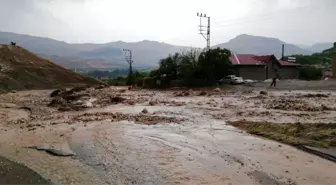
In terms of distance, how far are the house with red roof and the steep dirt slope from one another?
885 inches

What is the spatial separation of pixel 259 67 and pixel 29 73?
32210mm

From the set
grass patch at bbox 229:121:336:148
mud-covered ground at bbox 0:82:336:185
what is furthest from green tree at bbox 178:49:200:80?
grass patch at bbox 229:121:336:148

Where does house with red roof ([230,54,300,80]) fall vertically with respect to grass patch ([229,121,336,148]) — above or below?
above

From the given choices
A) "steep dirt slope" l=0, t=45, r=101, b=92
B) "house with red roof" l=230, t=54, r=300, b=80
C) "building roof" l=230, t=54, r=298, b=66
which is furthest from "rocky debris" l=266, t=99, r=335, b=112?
"steep dirt slope" l=0, t=45, r=101, b=92

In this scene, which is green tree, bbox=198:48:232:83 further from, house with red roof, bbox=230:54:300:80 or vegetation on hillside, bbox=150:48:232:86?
house with red roof, bbox=230:54:300:80

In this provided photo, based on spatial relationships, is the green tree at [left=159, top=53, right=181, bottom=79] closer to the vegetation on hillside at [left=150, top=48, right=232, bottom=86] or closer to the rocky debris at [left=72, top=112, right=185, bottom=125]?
the vegetation on hillside at [left=150, top=48, right=232, bottom=86]

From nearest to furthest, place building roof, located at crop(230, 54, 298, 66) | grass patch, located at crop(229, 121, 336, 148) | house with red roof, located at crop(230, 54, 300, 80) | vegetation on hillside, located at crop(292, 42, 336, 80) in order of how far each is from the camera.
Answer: grass patch, located at crop(229, 121, 336, 148), house with red roof, located at crop(230, 54, 300, 80), building roof, located at crop(230, 54, 298, 66), vegetation on hillside, located at crop(292, 42, 336, 80)

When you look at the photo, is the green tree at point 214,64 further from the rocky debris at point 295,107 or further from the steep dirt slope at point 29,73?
the rocky debris at point 295,107

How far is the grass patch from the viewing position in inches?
544

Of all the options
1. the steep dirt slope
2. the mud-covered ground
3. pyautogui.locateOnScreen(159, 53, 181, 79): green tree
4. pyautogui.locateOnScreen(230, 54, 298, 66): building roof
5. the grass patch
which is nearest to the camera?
the mud-covered ground

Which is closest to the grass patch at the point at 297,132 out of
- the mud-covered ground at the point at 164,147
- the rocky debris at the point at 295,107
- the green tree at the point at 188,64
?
the mud-covered ground at the point at 164,147

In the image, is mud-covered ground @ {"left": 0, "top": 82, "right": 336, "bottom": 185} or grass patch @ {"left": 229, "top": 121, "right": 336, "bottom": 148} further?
grass patch @ {"left": 229, "top": 121, "right": 336, "bottom": 148}

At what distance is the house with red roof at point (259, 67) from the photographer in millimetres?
51375

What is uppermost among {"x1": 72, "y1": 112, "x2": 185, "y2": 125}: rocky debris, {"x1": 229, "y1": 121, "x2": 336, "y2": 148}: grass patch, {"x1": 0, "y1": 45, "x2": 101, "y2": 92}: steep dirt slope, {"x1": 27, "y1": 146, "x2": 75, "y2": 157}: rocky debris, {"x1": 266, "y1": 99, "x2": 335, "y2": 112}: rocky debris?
{"x1": 0, "y1": 45, "x2": 101, "y2": 92}: steep dirt slope
